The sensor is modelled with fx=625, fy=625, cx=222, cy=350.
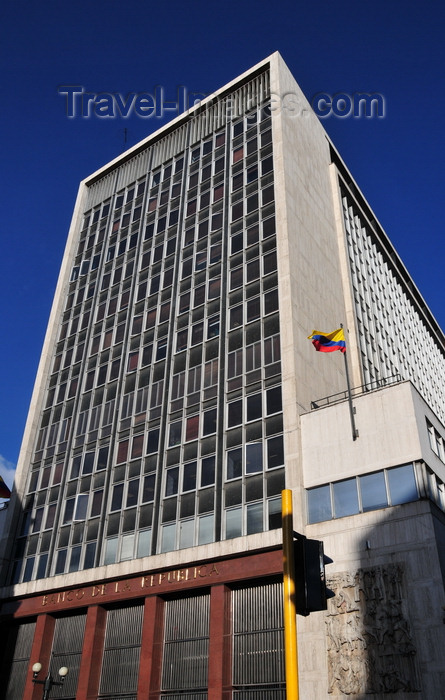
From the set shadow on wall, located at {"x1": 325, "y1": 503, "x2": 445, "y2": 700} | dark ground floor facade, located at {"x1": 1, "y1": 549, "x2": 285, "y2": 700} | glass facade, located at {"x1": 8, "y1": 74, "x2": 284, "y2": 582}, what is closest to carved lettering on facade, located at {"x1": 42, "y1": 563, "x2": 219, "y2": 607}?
dark ground floor facade, located at {"x1": 1, "y1": 549, "x2": 285, "y2": 700}

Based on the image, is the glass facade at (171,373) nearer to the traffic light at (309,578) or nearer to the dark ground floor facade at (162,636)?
the dark ground floor facade at (162,636)

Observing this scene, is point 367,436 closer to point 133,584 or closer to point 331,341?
point 331,341

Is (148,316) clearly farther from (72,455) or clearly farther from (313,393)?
(313,393)

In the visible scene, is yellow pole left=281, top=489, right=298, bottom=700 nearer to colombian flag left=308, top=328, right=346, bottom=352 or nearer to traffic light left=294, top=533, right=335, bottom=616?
traffic light left=294, top=533, right=335, bottom=616

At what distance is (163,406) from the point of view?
1695 inches

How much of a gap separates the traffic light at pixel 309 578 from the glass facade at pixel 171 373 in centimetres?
2596

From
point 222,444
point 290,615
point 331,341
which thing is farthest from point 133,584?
point 290,615

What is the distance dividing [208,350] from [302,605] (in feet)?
117

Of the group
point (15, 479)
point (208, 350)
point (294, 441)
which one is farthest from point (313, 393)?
point (15, 479)

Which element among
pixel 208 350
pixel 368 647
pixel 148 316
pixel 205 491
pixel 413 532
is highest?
pixel 148 316

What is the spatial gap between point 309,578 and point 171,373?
36.6 m

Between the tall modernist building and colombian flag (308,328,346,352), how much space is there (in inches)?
82.3

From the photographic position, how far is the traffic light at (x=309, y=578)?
802 centimetres

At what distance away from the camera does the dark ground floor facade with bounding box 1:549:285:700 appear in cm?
3094
